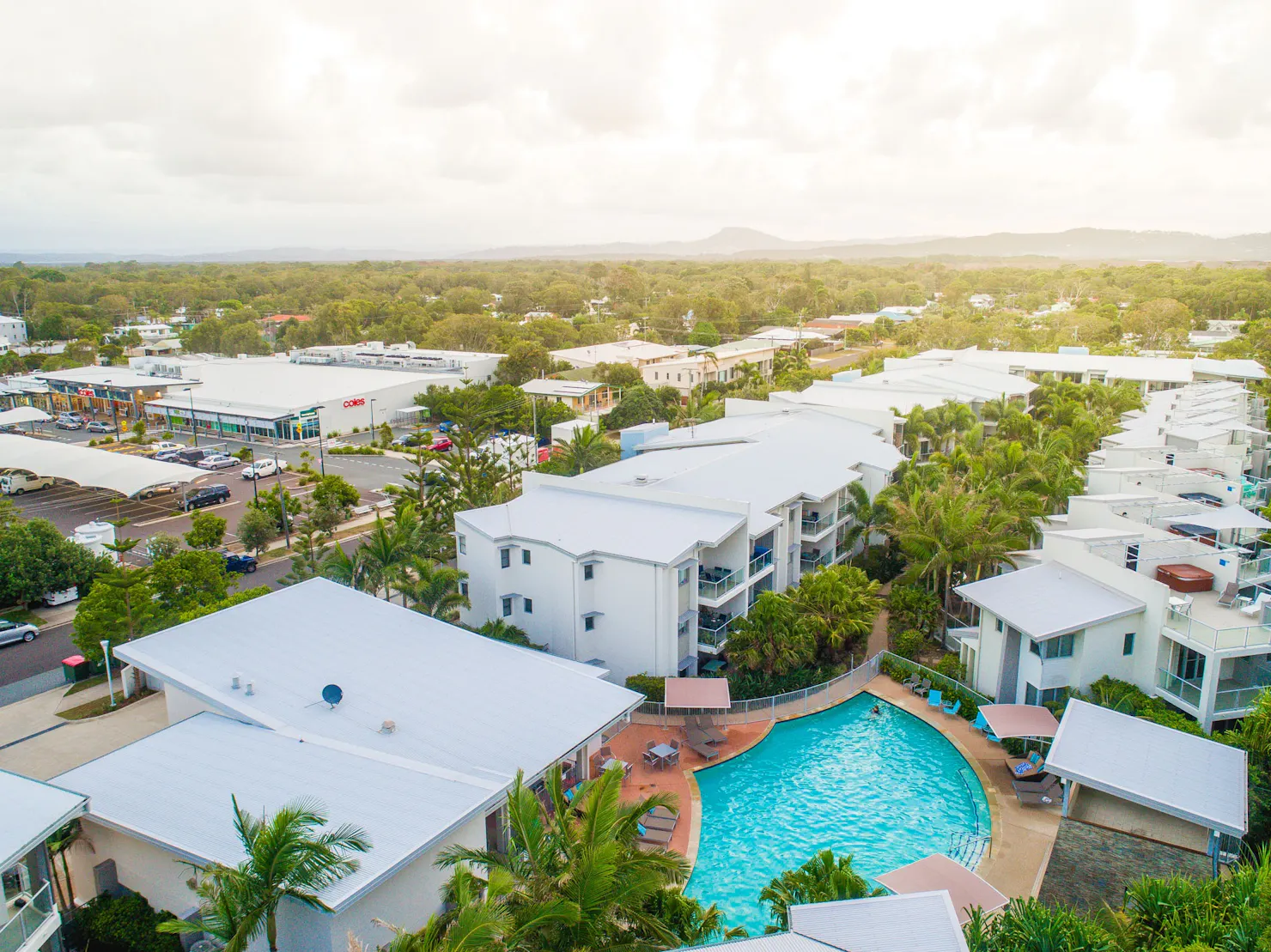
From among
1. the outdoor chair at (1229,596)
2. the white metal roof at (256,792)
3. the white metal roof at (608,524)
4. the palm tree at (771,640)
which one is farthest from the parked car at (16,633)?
the outdoor chair at (1229,596)

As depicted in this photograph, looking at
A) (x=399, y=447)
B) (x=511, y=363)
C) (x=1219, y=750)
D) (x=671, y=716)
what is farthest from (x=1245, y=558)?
(x=511, y=363)

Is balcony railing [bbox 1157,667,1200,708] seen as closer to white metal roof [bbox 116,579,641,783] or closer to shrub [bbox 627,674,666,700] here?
shrub [bbox 627,674,666,700]

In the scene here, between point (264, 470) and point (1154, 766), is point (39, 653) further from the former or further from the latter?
point (1154, 766)

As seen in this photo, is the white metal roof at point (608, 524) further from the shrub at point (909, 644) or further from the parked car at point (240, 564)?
the parked car at point (240, 564)

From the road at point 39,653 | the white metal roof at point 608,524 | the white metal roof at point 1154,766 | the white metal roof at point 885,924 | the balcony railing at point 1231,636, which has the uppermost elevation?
the white metal roof at point 608,524

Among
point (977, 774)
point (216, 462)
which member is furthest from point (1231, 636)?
point (216, 462)

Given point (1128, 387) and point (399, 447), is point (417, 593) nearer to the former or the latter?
point (399, 447)

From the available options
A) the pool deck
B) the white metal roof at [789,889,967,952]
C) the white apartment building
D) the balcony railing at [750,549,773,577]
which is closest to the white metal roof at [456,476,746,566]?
the white apartment building
